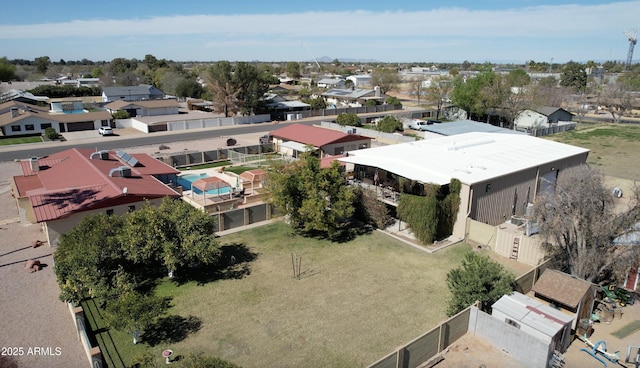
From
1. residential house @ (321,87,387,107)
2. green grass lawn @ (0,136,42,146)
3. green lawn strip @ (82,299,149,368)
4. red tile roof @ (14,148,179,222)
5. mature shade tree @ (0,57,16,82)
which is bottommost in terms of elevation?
green lawn strip @ (82,299,149,368)

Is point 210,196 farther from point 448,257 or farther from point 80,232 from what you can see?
point 448,257

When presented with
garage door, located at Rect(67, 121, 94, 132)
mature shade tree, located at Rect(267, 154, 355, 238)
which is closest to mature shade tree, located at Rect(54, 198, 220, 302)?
mature shade tree, located at Rect(267, 154, 355, 238)

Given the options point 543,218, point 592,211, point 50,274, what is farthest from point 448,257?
point 50,274

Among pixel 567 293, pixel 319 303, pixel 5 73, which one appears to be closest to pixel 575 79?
pixel 567 293

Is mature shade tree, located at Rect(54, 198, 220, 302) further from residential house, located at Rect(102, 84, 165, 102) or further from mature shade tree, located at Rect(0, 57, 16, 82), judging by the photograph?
mature shade tree, located at Rect(0, 57, 16, 82)

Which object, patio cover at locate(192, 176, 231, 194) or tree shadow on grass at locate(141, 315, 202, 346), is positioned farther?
patio cover at locate(192, 176, 231, 194)

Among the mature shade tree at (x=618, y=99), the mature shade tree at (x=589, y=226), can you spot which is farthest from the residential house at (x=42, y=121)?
the mature shade tree at (x=618, y=99)

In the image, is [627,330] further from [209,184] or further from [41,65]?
[41,65]
